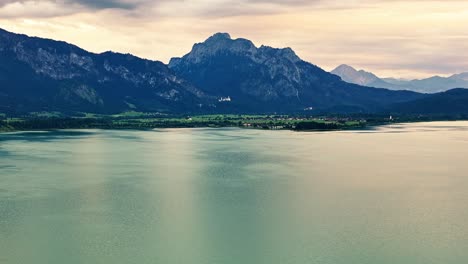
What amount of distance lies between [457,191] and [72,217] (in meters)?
44.8

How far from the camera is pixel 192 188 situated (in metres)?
67.0

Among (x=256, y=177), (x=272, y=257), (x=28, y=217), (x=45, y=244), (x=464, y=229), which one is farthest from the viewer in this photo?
(x=256, y=177)

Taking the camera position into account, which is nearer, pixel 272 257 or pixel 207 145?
pixel 272 257

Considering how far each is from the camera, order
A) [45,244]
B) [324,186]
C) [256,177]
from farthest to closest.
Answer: [256,177] < [324,186] < [45,244]

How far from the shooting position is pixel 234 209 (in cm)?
5444

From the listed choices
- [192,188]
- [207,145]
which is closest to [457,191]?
[192,188]

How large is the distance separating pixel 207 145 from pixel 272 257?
8669 cm

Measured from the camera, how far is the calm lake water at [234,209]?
40.5 metres

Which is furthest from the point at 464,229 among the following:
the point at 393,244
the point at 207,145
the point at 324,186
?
the point at 207,145

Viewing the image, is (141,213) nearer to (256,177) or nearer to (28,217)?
(28,217)

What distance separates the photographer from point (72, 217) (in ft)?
166

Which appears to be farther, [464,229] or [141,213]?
[141,213]

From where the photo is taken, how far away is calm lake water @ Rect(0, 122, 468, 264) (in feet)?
133

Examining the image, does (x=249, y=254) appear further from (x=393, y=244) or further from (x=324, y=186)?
(x=324, y=186)
